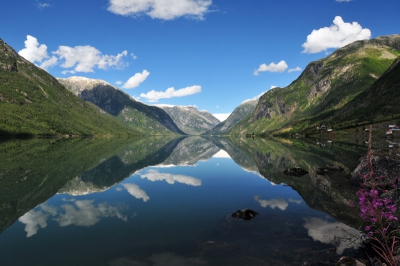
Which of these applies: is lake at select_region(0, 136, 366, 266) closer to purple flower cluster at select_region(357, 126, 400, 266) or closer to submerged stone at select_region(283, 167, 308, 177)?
submerged stone at select_region(283, 167, 308, 177)

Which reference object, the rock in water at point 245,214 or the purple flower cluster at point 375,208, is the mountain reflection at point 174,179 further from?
the purple flower cluster at point 375,208

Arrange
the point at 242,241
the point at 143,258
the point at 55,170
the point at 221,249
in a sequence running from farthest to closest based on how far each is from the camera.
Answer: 1. the point at 55,170
2. the point at 242,241
3. the point at 221,249
4. the point at 143,258

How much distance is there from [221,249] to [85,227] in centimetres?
1391

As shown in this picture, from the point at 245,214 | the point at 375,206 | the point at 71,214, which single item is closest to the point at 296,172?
the point at 245,214

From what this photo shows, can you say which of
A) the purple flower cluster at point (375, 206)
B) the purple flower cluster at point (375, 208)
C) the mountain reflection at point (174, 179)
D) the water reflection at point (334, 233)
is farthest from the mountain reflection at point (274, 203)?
the purple flower cluster at point (375, 206)

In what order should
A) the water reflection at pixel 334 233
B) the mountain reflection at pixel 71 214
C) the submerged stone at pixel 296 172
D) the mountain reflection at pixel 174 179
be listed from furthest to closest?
the submerged stone at pixel 296 172, the mountain reflection at pixel 174 179, the mountain reflection at pixel 71 214, the water reflection at pixel 334 233

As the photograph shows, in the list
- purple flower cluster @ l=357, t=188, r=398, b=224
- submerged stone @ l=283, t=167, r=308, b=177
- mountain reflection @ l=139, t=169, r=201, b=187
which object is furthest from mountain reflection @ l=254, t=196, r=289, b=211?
purple flower cluster @ l=357, t=188, r=398, b=224

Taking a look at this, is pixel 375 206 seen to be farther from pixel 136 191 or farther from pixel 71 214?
pixel 136 191

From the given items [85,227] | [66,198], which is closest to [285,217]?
[85,227]

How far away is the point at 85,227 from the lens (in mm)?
24062

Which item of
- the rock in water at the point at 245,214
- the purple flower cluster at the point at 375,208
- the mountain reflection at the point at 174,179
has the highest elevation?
the purple flower cluster at the point at 375,208

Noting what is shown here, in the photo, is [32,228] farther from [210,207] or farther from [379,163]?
[379,163]

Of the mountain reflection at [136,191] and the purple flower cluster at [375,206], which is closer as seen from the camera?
the purple flower cluster at [375,206]

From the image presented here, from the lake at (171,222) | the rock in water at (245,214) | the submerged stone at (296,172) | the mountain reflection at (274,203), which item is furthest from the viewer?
the submerged stone at (296,172)
